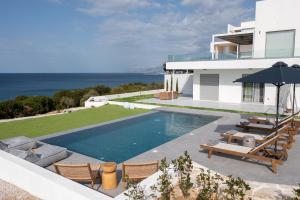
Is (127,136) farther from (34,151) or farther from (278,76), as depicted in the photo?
(278,76)

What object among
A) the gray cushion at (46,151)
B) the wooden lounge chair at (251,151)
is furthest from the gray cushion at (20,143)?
the wooden lounge chair at (251,151)

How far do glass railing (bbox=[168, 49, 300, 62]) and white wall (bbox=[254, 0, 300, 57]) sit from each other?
0.09 m

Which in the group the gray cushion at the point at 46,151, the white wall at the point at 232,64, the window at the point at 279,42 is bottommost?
the gray cushion at the point at 46,151

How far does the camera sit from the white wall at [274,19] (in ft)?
57.4

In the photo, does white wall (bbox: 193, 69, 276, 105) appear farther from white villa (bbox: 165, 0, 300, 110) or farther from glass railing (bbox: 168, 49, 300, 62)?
glass railing (bbox: 168, 49, 300, 62)

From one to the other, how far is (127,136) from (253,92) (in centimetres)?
1315

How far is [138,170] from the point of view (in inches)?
225

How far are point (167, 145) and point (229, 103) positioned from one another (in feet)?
41.0

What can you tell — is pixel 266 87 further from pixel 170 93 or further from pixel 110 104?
pixel 110 104

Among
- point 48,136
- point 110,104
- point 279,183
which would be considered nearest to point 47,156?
point 48,136

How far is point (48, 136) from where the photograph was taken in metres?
10.5

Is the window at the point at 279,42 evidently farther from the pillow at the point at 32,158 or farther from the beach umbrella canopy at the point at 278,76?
the pillow at the point at 32,158

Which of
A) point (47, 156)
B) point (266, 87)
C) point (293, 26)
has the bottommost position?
point (47, 156)

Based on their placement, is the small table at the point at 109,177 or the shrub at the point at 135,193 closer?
the shrub at the point at 135,193
